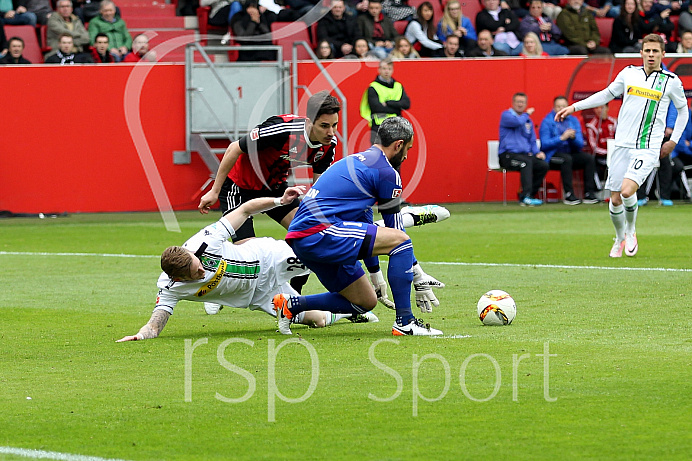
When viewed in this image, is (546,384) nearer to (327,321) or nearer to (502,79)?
(327,321)

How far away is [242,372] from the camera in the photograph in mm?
6559

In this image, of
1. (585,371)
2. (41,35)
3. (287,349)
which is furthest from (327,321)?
(41,35)

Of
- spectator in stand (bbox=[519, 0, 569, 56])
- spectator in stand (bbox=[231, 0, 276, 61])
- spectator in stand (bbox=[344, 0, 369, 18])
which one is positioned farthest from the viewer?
spectator in stand (bbox=[519, 0, 569, 56])

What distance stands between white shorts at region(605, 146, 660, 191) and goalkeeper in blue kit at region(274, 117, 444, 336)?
19.6 feet

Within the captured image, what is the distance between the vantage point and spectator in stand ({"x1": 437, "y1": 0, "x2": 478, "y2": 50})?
78.0 feet

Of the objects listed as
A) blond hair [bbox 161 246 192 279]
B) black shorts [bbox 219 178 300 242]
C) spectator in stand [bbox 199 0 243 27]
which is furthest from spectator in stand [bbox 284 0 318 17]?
blond hair [bbox 161 246 192 279]

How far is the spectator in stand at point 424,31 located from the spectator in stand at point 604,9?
489 centimetres

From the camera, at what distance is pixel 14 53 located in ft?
70.6

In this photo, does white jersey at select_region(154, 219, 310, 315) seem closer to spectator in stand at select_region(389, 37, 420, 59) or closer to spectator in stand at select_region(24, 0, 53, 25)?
spectator in stand at select_region(389, 37, 420, 59)

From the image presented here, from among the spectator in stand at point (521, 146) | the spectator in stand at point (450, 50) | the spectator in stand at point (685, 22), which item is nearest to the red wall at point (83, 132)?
the spectator in stand at point (450, 50)

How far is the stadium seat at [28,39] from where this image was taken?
22.4 metres

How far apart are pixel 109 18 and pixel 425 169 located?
7.23m

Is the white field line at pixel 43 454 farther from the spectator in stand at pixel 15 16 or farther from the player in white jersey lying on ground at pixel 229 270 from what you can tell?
the spectator in stand at pixel 15 16

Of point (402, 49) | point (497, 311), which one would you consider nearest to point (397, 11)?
point (402, 49)
